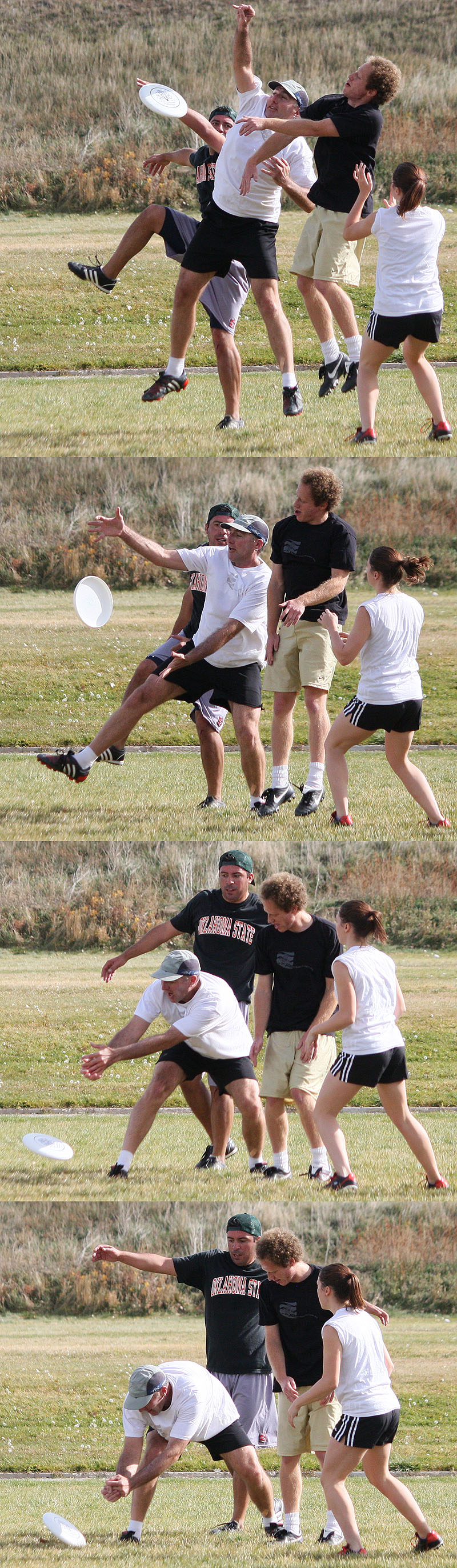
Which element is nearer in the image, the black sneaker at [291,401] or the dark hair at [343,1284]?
the dark hair at [343,1284]

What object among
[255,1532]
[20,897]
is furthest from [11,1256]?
[255,1532]

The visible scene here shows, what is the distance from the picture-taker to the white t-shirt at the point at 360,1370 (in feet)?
24.4

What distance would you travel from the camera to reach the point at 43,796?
11.5m

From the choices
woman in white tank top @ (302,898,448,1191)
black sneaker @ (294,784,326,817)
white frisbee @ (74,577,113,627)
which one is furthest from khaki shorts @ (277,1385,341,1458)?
white frisbee @ (74,577,113,627)

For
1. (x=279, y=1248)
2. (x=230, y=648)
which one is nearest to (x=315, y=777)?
(x=230, y=648)

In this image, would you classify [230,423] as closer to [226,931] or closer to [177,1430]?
[226,931]

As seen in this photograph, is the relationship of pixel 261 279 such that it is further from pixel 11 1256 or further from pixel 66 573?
pixel 11 1256

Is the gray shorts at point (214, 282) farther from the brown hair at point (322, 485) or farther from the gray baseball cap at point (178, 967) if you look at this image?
the gray baseball cap at point (178, 967)

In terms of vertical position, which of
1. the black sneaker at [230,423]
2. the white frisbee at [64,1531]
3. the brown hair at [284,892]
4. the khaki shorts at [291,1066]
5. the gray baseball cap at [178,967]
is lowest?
the white frisbee at [64,1531]

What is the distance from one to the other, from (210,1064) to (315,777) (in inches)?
71.4

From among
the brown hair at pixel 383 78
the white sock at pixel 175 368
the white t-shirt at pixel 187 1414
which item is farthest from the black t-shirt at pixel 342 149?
the white t-shirt at pixel 187 1414

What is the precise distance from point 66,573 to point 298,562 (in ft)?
17.8

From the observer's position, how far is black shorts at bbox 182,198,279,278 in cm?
999

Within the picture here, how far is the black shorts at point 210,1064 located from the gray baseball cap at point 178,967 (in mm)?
382
